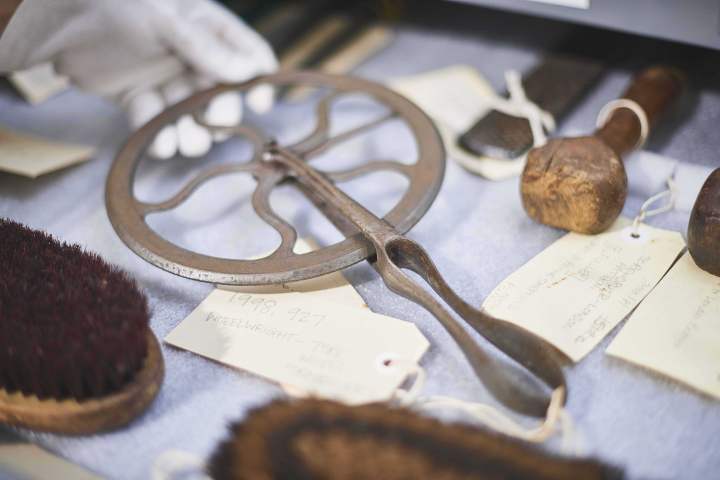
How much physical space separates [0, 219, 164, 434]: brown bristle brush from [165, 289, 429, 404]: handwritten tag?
0.23 ft

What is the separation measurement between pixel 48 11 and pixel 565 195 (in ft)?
2.15

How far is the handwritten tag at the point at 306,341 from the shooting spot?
0.62 m

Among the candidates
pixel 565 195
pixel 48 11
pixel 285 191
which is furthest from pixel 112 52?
pixel 565 195

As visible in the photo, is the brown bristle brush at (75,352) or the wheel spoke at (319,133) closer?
the brown bristle brush at (75,352)

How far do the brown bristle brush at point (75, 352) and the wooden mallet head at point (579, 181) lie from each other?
1.32 ft

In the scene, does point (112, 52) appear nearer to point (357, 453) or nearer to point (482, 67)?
point (482, 67)

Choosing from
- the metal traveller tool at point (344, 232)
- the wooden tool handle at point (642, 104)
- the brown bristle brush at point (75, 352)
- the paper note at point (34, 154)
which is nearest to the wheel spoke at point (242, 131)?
the metal traveller tool at point (344, 232)

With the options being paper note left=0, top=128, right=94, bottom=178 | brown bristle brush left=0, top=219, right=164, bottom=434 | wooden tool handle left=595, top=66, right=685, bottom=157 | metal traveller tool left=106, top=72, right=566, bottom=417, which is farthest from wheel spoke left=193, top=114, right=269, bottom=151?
wooden tool handle left=595, top=66, right=685, bottom=157

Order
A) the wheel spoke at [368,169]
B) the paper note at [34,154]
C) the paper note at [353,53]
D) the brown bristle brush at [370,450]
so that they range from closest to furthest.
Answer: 1. the brown bristle brush at [370,450]
2. the wheel spoke at [368,169]
3. the paper note at [34,154]
4. the paper note at [353,53]

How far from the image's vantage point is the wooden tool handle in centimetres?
80

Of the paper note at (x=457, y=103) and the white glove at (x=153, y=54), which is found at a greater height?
the white glove at (x=153, y=54)

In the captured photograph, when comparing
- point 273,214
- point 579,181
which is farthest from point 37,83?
point 579,181

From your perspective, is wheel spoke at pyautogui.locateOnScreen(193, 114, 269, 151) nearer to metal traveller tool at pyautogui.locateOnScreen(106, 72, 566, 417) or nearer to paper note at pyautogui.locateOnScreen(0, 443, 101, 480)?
metal traveller tool at pyautogui.locateOnScreen(106, 72, 566, 417)

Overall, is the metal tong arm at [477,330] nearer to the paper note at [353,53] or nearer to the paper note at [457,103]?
the paper note at [457,103]
